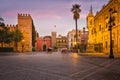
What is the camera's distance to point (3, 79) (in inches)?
363

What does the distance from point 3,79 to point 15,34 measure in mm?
75928

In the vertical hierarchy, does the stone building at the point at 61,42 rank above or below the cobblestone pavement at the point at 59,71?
above

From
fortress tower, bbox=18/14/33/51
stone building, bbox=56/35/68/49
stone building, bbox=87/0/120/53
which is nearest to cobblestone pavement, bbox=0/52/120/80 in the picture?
stone building, bbox=87/0/120/53

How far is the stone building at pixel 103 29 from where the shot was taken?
43.4m

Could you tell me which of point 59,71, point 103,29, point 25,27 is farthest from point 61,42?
point 59,71

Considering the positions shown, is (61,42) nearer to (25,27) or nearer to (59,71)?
(25,27)

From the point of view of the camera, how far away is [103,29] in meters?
53.7

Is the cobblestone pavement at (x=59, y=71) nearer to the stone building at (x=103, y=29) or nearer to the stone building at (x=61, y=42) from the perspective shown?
the stone building at (x=103, y=29)

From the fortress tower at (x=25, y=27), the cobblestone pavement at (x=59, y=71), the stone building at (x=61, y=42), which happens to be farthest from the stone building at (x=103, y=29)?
the stone building at (x=61, y=42)

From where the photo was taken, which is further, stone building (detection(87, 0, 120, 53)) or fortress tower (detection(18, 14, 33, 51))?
fortress tower (detection(18, 14, 33, 51))

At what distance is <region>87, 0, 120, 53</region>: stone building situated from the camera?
142 ft

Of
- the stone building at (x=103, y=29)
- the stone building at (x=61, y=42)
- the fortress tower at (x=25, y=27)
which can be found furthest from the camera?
the stone building at (x=61, y=42)

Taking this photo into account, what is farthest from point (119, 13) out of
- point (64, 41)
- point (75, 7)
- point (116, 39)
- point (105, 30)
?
point (64, 41)

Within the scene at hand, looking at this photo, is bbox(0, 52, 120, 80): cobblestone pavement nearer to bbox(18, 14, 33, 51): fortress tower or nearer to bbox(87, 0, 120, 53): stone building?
bbox(87, 0, 120, 53): stone building
